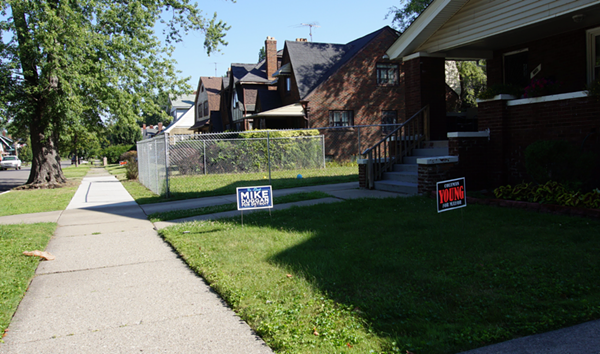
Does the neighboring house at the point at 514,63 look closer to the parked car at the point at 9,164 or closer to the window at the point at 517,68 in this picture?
the window at the point at 517,68

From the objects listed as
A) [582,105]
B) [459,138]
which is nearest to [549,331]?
[582,105]

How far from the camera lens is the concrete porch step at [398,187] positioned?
1024cm

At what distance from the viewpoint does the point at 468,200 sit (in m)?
8.44

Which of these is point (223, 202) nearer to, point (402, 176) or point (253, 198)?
point (253, 198)

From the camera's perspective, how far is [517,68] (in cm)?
1113

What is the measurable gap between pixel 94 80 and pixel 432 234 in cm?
1675

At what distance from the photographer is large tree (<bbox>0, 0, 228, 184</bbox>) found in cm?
1786

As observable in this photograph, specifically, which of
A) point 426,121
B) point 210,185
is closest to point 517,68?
point 426,121

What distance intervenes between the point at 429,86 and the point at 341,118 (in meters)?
15.2

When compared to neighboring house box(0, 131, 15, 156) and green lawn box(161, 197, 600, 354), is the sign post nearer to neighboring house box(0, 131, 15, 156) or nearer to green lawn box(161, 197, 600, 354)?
green lawn box(161, 197, 600, 354)

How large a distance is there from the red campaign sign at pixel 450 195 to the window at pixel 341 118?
20.4m

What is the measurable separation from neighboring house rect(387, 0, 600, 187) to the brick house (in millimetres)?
13685

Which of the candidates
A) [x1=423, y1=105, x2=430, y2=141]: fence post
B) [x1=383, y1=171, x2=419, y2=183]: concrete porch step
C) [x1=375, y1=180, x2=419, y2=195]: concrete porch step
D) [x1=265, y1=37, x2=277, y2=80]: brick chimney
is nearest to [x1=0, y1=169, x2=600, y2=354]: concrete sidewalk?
[x1=375, y1=180, x2=419, y2=195]: concrete porch step

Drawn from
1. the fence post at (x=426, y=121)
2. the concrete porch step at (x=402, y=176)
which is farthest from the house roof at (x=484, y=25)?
the concrete porch step at (x=402, y=176)
